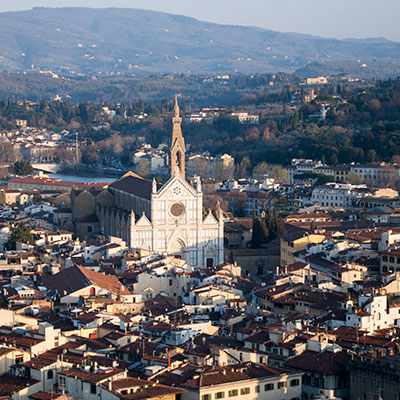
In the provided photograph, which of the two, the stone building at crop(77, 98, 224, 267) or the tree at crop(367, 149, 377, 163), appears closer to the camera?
the stone building at crop(77, 98, 224, 267)

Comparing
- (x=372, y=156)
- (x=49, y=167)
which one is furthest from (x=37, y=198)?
(x=49, y=167)

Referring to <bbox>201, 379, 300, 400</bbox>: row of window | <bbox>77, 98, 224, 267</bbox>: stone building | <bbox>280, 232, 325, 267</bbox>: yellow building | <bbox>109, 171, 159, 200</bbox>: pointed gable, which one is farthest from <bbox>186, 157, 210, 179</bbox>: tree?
<bbox>201, 379, 300, 400</bbox>: row of window

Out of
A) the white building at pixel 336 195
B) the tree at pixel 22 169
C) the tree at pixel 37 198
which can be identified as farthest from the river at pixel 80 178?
the white building at pixel 336 195

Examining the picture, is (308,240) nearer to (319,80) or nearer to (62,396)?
(62,396)

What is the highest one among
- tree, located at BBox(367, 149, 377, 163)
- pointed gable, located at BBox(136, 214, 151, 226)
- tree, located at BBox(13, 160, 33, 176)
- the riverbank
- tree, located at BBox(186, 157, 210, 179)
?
pointed gable, located at BBox(136, 214, 151, 226)

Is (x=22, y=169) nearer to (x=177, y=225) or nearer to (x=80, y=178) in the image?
(x=80, y=178)

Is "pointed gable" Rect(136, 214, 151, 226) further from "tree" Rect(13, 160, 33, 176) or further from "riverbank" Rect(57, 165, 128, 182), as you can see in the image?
"riverbank" Rect(57, 165, 128, 182)

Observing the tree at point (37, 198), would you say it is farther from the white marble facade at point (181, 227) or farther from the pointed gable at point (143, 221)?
the pointed gable at point (143, 221)

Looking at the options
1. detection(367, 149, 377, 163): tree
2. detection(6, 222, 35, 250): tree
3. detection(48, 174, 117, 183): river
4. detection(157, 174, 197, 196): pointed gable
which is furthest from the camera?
detection(48, 174, 117, 183): river
